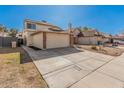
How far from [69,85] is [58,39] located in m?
9.94

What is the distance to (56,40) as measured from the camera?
12.2 meters

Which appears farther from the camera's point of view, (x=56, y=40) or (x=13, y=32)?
(x=13, y=32)

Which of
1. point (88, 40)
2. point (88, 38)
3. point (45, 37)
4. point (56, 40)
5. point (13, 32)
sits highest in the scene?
point (13, 32)

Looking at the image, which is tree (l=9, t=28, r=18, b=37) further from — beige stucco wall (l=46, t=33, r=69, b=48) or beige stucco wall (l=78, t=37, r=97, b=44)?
beige stucco wall (l=46, t=33, r=69, b=48)

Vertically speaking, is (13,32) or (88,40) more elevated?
(13,32)

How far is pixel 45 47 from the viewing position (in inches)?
426

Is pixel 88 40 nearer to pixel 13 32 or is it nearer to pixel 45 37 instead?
pixel 45 37

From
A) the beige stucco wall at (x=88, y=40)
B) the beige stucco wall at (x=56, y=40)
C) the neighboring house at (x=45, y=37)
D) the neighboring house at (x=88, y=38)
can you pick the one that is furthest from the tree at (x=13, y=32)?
the beige stucco wall at (x=56, y=40)

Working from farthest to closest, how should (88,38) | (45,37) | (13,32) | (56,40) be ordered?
(13,32) → (88,38) → (56,40) → (45,37)

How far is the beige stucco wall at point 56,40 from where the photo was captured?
1128 cm

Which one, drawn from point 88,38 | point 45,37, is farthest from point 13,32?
point 45,37

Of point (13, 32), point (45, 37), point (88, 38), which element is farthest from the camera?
point (13, 32)

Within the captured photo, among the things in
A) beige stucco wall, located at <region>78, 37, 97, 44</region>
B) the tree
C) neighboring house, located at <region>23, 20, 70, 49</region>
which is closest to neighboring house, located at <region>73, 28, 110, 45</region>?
beige stucco wall, located at <region>78, 37, 97, 44</region>
